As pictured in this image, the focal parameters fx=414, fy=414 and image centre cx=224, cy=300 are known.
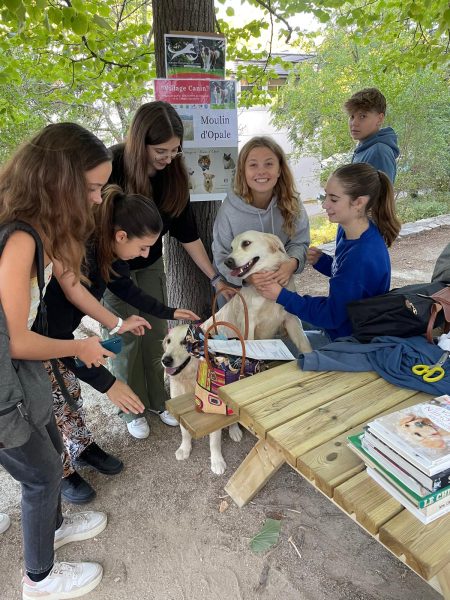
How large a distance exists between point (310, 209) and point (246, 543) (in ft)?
36.8

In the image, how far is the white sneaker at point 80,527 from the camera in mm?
2301

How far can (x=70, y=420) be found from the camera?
2635mm

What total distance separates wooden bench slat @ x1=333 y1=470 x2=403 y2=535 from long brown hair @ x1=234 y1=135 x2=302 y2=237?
1.86m

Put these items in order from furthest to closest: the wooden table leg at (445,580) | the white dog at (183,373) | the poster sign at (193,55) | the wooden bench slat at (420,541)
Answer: the poster sign at (193,55)
the white dog at (183,373)
the wooden table leg at (445,580)
the wooden bench slat at (420,541)

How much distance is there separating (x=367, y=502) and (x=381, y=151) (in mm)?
3509

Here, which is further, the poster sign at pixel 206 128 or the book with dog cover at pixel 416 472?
the poster sign at pixel 206 128

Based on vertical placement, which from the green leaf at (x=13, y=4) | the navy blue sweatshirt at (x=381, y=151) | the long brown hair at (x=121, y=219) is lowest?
the long brown hair at (x=121, y=219)

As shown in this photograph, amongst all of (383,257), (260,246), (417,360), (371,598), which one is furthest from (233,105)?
(371,598)

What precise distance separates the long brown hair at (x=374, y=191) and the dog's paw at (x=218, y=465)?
186 cm

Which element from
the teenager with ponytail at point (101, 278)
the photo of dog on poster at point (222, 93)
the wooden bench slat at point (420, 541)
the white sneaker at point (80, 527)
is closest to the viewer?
the wooden bench slat at point (420, 541)

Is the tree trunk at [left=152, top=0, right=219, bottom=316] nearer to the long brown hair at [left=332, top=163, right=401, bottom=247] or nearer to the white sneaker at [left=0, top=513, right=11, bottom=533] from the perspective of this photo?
the long brown hair at [left=332, top=163, right=401, bottom=247]

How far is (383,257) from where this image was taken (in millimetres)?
2568

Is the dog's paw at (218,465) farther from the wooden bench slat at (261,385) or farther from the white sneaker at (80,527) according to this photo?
the wooden bench slat at (261,385)

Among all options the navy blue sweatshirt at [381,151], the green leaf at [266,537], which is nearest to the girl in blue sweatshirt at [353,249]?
the green leaf at [266,537]
